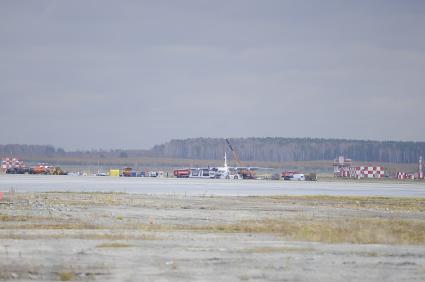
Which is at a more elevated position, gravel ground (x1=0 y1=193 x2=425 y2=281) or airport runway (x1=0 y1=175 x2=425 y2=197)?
airport runway (x1=0 y1=175 x2=425 y2=197)

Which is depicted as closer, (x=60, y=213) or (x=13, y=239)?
(x=13, y=239)

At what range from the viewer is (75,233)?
27.1 m

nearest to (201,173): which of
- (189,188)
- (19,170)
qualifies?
(19,170)

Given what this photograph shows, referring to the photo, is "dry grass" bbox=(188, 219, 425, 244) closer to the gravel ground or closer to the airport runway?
the gravel ground

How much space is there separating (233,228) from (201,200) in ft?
70.8

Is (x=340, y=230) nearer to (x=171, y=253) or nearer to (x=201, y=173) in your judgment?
(x=171, y=253)

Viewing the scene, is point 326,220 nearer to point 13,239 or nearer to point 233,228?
point 233,228

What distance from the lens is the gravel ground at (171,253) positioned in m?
18.9

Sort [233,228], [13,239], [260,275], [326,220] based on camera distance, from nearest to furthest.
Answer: [260,275], [13,239], [233,228], [326,220]

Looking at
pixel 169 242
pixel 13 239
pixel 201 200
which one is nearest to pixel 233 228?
pixel 169 242

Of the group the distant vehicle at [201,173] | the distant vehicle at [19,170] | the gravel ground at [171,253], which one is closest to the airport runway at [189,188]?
the gravel ground at [171,253]

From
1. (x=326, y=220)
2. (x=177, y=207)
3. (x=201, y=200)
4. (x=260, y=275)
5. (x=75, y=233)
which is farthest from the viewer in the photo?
(x=201, y=200)

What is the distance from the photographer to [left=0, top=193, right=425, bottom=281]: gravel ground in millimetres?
18938

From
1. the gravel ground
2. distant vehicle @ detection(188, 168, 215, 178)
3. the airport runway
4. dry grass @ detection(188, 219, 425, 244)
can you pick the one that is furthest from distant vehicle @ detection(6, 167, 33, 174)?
dry grass @ detection(188, 219, 425, 244)
